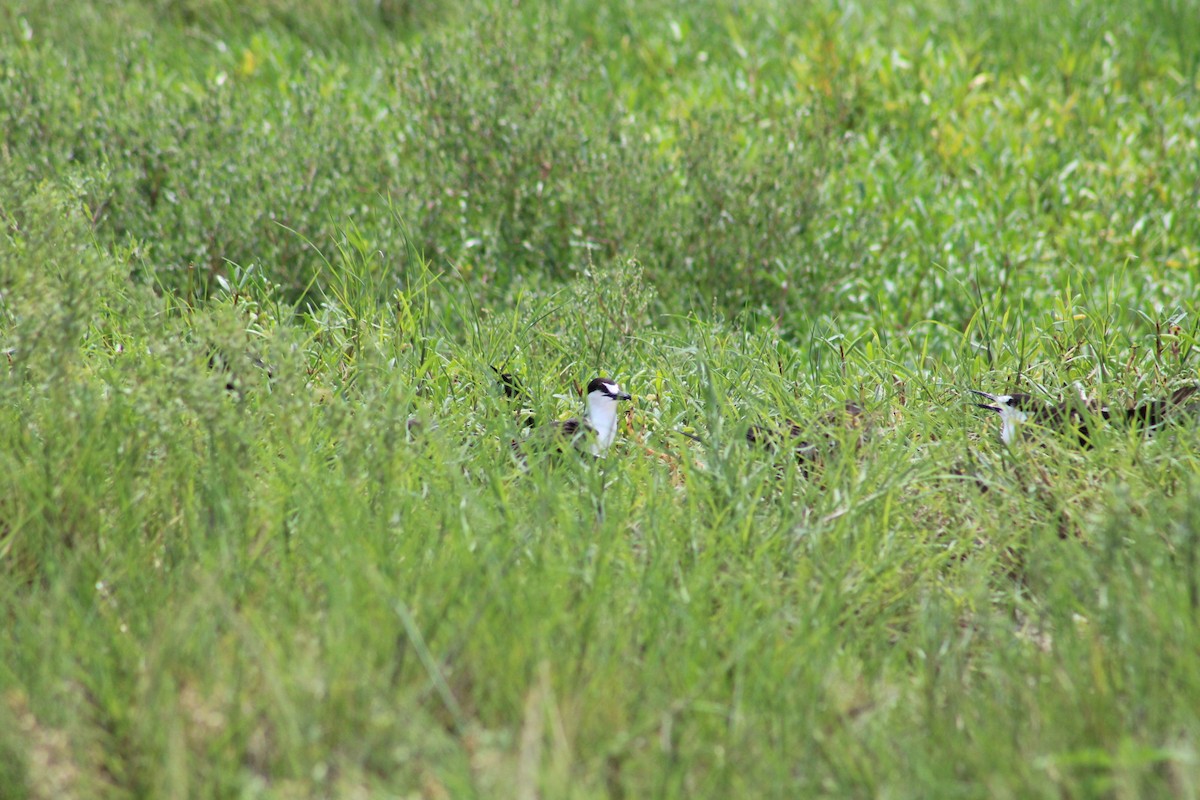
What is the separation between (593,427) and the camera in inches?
150

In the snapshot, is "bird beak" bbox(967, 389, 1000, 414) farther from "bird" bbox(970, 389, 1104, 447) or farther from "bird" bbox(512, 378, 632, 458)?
"bird" bbox(512, 378, 632, 458)

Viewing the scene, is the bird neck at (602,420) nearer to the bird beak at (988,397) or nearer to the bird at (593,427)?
the bird at (593,427)

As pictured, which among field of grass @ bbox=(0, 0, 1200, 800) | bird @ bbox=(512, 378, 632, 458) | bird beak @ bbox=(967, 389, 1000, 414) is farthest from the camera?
bird beak @ bbox=(967, 389, 1000, 414)

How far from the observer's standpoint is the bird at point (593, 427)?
3.67 m

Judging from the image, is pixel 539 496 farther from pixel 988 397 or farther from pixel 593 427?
pixel 988 397

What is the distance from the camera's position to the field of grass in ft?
7.54

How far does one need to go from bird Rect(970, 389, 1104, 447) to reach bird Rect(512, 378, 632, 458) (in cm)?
125

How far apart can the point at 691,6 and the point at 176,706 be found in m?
8.60

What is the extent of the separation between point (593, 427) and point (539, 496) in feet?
2.10

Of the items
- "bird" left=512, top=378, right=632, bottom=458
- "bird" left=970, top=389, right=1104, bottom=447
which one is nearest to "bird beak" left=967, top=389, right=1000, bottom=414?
"bird" left=970, top=389, right=1104, bottom=447

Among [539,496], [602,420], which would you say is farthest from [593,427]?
[539,496]

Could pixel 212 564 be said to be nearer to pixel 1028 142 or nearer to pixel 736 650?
pixel 736 650

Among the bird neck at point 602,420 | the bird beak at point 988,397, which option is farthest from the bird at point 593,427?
the bird beak at point 988,397

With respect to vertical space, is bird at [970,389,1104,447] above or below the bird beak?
below
